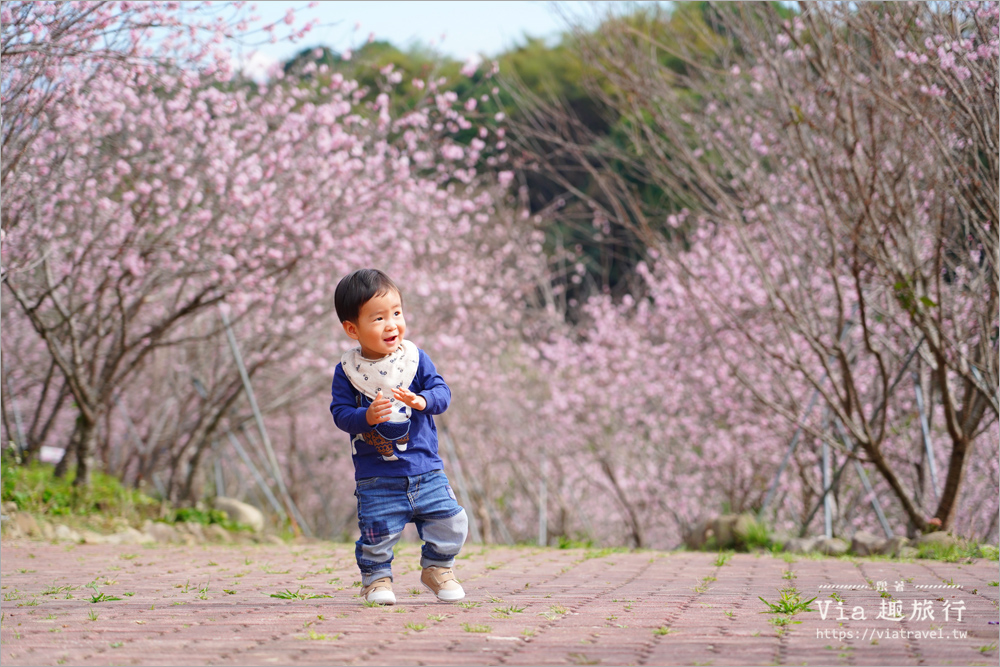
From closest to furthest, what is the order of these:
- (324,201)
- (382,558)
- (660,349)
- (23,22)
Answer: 1. (382,558)
2. (23,22)
3. (324,201)
4. (660,349)

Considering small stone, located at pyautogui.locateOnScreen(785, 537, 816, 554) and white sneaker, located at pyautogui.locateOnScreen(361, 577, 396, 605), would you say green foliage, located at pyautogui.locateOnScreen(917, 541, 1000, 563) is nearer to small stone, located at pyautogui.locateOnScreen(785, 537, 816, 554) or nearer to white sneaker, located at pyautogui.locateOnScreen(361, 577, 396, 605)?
small stone, located at pyautogui.locateOnScreen(785, 537, 816, 554)

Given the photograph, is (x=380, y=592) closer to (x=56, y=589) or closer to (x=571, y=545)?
(x=56, y=589)

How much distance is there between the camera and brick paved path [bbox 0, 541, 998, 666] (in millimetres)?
2305

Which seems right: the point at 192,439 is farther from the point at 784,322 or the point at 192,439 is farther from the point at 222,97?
the point at 784,322

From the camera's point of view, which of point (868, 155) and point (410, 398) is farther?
point (868, 155)

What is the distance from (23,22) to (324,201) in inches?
140

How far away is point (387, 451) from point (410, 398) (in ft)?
0.80

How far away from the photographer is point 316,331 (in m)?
9.83

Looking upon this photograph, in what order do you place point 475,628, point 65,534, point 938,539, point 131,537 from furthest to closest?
point 131,537, point 65,534, point 938,539, point 475,628

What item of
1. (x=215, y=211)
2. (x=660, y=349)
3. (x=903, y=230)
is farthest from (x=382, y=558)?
(x=660, y=349)

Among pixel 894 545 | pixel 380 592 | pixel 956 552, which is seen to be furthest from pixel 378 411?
pixel 894 545

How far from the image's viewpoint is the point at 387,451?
3156 millimetres

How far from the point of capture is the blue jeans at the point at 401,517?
317 cm

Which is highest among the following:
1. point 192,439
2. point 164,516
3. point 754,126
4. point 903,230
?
point 754,126
